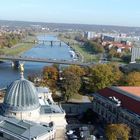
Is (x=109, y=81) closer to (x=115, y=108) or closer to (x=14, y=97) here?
(x=115, y=108)

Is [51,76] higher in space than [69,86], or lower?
lower

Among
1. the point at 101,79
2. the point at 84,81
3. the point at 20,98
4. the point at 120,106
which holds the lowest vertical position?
the point at 84,81

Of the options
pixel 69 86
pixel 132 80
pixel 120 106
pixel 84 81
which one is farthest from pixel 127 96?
pixel 84 81

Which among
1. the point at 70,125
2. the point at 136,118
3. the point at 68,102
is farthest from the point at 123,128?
the point at 68,102

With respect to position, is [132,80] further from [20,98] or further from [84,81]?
[20,98]

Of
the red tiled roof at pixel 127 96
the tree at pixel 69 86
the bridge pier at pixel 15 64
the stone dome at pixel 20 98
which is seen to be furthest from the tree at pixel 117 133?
the bridge pier at pixel 15 64

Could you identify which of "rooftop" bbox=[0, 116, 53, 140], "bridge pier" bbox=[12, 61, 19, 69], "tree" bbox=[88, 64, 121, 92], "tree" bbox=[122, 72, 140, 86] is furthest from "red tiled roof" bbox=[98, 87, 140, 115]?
"bridge pier" bbox=[12, 61, 19, 69]

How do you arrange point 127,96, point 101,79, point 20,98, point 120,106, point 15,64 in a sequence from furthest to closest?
point 15,64
point 101,79
point 127,96
point 120,106
point 20,98
